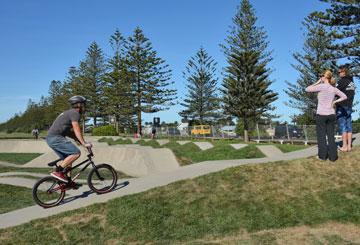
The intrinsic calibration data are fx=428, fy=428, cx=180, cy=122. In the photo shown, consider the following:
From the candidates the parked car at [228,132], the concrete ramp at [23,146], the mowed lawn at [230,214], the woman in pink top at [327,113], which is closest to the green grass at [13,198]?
the mowed lawn at [230,214]

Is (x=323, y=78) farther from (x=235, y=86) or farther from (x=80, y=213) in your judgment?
(x=235, y=86)

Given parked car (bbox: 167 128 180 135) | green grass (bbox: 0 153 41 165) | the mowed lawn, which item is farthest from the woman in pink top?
parked car (bbox: 167 128 180 135)

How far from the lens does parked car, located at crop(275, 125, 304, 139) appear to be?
84.4 feet

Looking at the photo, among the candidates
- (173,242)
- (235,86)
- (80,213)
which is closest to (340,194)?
(173,242)

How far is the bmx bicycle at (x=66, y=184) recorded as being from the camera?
281 inches

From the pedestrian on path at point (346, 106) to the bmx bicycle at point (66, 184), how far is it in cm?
465

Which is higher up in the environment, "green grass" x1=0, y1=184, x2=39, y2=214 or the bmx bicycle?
the bmx bicycle

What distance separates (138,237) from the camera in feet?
19.5

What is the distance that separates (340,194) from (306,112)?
36.2 metres

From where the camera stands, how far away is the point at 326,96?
790 centimetres

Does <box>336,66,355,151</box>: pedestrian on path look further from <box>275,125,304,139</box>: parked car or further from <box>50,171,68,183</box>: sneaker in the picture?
<box>275,125,304,139</box>: parked car

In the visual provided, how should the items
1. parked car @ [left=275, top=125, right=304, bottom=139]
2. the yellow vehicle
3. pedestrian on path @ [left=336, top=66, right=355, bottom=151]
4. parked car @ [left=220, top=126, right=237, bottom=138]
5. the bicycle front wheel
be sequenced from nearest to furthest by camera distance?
the bicycle front wheel → pedestrian on path @ [left=336, top=66, right=355, bottom=151] → parked car @ [left=275, top=125, right=304, bottom=139] → parked car @ [left=220, top=126, right=237, bottom=138] → the yellow vehicle

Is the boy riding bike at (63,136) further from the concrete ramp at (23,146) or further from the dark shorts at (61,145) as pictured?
the concrete ramp at (23,146)

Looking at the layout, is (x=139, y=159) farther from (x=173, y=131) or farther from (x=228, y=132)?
(x=173, y=131)
